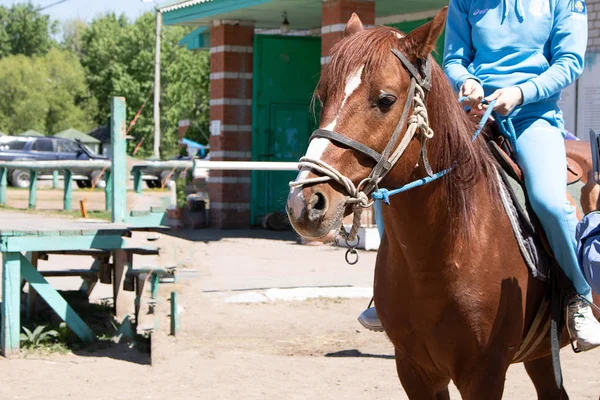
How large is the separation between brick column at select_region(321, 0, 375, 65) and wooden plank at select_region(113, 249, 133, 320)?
6.88 metres

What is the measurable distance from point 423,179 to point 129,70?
5421cm

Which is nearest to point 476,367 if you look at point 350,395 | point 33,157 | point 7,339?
point 350,395

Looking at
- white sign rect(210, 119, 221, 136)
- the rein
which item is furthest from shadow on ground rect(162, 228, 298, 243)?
the rein

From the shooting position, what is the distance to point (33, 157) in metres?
35.9

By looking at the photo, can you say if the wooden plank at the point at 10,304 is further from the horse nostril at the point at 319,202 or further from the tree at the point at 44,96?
the tree at the point at 44,96

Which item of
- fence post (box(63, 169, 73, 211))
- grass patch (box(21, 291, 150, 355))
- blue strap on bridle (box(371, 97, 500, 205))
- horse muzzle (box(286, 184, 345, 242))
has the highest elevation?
blue strap on bridle (box(371, 97, 500, 205))

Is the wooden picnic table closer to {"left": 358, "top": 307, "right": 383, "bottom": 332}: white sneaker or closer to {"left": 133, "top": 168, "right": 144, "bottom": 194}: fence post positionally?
{"left": 133, "top": 168, "right": 144, "bottom": 194}: fence post

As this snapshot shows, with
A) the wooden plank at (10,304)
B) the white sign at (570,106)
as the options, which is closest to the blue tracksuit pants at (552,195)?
the wooden plank at (10,304)

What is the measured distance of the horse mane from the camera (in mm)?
3238

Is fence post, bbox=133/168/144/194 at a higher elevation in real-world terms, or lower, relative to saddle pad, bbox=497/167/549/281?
lower

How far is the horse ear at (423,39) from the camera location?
10.7 ft

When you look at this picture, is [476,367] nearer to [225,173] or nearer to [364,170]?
[364,170]

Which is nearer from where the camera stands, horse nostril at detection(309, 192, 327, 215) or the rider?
horse nostril at detection(309, 192, 327, 215)

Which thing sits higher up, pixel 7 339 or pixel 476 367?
pixel 476 367
